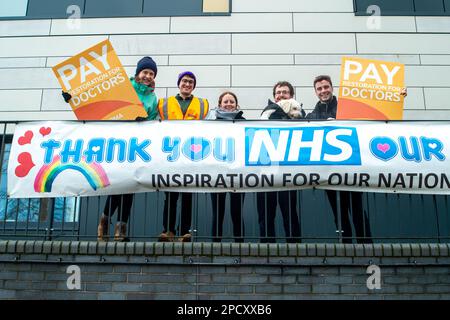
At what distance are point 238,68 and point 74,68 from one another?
9.20ft

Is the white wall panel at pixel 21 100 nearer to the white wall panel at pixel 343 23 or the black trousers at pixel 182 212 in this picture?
the black trousers at pixel 182 212

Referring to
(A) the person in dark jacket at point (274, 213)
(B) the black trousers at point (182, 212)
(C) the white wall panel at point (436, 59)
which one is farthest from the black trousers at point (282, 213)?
(C) the white wall panel at point (436, 59)

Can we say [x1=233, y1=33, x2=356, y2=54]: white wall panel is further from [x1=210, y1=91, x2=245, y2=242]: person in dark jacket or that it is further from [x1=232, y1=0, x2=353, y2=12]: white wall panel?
[x1=210, y1=91, x2=245, y2=242]: person in dark jacket

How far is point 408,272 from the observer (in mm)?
5723

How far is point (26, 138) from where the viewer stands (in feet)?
20.9

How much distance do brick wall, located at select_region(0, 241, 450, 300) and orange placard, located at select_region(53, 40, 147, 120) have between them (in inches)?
67.8

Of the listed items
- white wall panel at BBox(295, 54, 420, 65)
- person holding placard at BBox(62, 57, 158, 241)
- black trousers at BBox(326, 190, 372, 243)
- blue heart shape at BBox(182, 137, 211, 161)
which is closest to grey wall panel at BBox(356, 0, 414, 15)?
white wall panel at BBox(295, 54, 420, 65)

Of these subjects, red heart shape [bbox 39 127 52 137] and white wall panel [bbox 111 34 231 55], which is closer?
red heart shape [bbox 39 127 52 137]

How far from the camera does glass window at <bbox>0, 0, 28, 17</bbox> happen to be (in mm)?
9227

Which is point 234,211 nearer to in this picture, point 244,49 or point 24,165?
point 24,165

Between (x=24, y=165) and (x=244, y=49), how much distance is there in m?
4.00

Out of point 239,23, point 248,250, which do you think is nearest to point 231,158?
point 248,250

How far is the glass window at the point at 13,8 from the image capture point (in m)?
9.23
